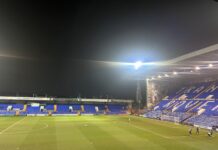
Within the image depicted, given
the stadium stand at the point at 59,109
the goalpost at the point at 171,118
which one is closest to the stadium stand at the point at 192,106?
the goalpost at the point at 171,118

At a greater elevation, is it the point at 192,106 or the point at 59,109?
the point at 192,106

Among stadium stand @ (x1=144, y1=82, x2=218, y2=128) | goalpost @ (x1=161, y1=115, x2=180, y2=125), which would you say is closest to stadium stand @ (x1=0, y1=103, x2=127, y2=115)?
stadium stand @ (x1=144, y1=82, x2=218, y2=128)

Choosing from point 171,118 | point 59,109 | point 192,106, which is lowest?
point 171,118

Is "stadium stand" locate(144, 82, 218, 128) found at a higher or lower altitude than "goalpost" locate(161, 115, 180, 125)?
higher

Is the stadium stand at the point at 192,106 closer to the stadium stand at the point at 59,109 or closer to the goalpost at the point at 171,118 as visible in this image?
the goalpost at the point at 171,118

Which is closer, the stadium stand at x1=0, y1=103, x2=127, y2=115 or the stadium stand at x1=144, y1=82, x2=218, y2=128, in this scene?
the stadium stand at x1=144, y1=82, x2=218, y2=128

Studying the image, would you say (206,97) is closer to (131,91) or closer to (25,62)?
(131,91)

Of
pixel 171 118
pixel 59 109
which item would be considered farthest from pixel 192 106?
pixel 59 109

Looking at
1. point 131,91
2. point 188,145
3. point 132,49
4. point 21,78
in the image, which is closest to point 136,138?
point 188,145

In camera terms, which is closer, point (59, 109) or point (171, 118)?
point (171, 118)

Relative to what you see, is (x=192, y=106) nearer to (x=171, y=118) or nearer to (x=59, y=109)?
(x=171, y=118)

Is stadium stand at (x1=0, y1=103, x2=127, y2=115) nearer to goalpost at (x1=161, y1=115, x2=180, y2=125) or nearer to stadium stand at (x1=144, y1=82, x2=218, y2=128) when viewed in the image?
stadium stand at (x1=144, y1=82, x2=218, y2=128)

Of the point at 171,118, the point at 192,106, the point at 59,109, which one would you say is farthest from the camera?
the point at 59,109

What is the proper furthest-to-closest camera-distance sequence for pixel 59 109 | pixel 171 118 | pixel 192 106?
1. pixel 59 109
2. pixel 192 106
3. pixel 171 118
